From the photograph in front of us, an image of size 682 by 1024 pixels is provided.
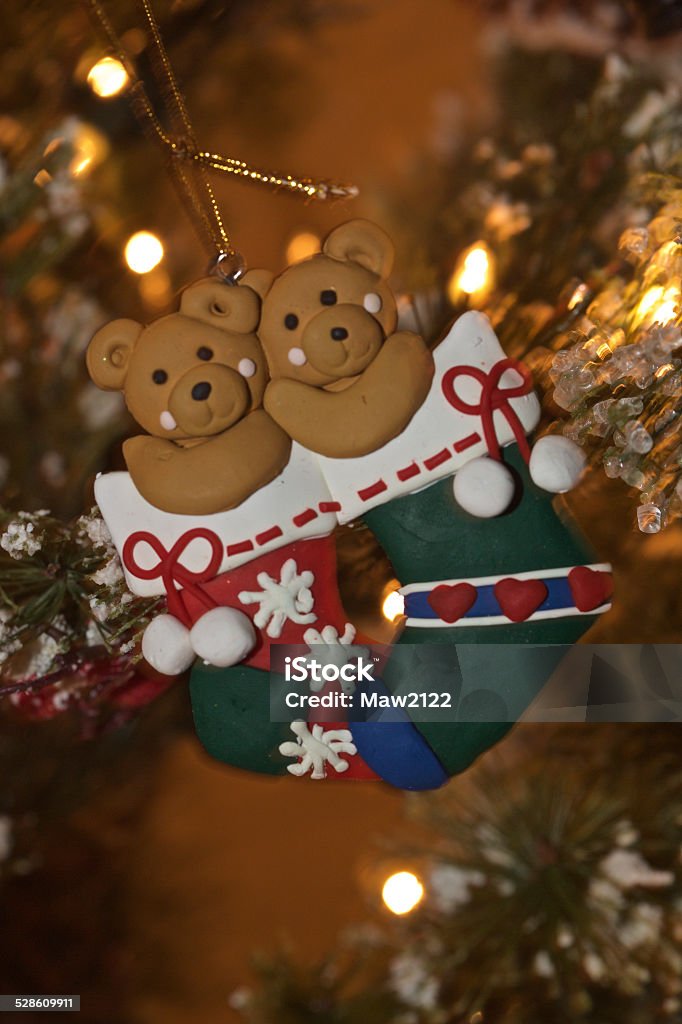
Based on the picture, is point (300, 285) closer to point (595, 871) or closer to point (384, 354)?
point (384, 354)

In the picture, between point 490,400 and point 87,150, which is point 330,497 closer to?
point 490,400

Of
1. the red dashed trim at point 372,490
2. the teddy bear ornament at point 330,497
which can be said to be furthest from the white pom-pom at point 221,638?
the red dashed trim at point 372,490

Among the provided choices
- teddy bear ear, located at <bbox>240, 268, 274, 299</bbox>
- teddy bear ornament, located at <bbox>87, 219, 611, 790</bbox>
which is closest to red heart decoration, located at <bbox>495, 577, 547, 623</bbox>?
teddy bear ornament, located at <bbox>87, 219, 611, 790</bbox>

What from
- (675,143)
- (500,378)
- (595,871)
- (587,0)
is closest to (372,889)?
(595,871)

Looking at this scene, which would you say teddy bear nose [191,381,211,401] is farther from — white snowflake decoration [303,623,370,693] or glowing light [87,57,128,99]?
glowing light [87,57,128,99]

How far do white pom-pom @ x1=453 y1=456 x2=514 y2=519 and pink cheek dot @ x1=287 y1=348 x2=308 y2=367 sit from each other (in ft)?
0.36

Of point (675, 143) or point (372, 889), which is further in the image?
point (372, 889)

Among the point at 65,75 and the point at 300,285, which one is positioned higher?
the point at 65,75

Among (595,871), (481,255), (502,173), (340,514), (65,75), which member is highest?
(65,75)

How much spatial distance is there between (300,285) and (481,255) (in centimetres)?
22

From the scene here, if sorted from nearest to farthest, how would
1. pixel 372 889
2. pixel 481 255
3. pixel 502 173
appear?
pixel 481 255 < pixel 502 173 < pixel 372 889

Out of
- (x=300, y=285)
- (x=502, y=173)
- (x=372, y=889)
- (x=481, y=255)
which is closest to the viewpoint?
(x=300, y=285)

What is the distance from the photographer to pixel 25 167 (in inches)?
28.7

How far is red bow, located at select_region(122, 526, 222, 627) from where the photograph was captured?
54 cm
